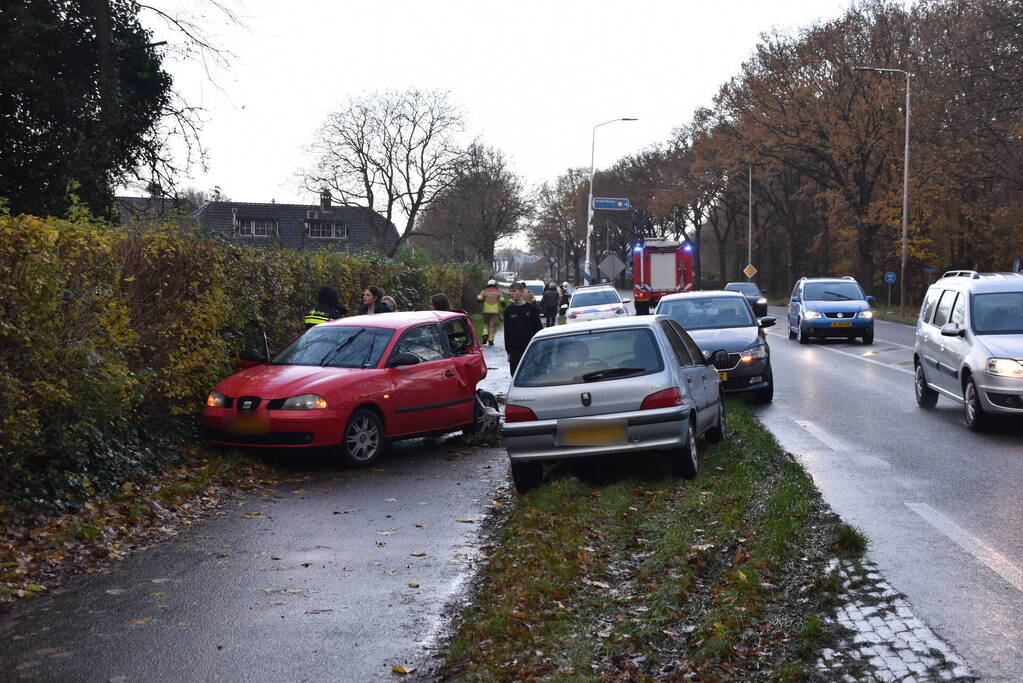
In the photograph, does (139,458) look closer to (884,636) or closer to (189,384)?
(189,384)

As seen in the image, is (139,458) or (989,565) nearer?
(989,565)

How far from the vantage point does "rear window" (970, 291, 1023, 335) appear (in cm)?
1259

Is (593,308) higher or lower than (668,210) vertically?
lower

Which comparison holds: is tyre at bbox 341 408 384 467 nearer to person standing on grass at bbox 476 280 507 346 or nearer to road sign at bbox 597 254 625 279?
person standing on grass at bbox 476 280 507 346

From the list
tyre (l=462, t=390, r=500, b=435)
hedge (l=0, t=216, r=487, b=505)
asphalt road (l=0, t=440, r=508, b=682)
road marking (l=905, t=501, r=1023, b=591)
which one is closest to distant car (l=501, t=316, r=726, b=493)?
asphalt road (l=0, t=440, r=508, b=682)

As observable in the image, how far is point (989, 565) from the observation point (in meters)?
6.51

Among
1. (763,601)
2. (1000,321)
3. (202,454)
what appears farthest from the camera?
(1000,321)

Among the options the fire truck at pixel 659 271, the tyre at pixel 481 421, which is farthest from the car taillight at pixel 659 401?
the fire truck at pixel 659 271

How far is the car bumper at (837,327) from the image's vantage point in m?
27.9

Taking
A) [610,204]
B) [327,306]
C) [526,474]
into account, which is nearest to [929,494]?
[526,474]

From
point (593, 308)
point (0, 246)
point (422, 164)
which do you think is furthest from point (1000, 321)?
point (422, 164)

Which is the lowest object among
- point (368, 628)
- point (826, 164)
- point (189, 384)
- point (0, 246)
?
point (368, 628)

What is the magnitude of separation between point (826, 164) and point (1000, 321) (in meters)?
43.5

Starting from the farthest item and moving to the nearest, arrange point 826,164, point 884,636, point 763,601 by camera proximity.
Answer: point 826,164 < point 763,601 < point 884,636
